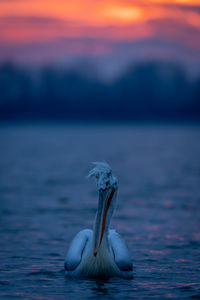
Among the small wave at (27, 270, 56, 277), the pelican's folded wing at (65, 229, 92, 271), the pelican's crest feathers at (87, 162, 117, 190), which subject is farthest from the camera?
the small wave at (27, 270, 56, 277)

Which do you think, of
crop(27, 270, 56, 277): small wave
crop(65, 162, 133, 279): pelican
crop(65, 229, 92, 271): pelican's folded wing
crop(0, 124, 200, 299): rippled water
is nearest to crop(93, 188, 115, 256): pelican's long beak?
crop(65, 162, 133, 279): pelican

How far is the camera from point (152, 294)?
23.6ft

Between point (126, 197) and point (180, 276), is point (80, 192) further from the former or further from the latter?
point (180, 276)

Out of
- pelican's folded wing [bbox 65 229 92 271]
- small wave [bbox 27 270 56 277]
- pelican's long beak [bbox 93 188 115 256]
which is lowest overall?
small wave [bbox 27 270 56 277]

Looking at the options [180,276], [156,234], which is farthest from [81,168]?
[180,276]

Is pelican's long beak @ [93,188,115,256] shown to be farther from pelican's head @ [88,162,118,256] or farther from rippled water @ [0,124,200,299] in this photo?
rippled water @ [0,124,200,299]

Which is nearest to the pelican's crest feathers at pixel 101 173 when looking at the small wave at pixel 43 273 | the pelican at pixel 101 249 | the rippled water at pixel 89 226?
the pelican at pixel 101 249

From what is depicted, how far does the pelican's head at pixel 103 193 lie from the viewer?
7.34 metres

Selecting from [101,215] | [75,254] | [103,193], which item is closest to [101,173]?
[103,193]

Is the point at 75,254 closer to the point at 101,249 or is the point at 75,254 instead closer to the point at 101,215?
the point at 101,249

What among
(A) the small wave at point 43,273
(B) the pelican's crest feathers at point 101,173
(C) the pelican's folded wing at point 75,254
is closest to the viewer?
(B) the pelican's crest feathers at point 101,173

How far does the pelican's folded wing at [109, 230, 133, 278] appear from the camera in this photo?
7504 mm

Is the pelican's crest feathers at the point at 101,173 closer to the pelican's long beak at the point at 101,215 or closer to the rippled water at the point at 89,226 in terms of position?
the pelican's long beak at the point at 101,215

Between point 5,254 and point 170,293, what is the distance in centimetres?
290
